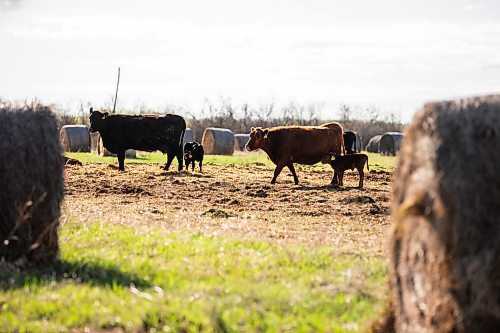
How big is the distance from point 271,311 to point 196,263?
1.87 meters

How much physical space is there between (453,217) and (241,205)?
1132cm

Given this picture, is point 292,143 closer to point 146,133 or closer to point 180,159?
point 180,159

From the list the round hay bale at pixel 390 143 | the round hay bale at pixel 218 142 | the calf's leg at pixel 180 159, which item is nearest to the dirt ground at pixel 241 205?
the calf's leg at pixel 180 159

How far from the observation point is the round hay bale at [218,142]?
148ft

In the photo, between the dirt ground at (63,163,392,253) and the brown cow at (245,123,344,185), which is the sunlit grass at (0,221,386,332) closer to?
the dirt ground at (63,163,392,253)

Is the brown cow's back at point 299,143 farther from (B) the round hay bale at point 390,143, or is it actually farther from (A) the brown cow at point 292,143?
(B) the round hay bale at point 390,143

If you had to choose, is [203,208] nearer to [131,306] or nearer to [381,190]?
[381,190]

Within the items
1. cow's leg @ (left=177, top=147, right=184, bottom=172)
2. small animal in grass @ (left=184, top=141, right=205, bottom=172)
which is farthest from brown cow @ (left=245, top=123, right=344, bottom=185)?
cow's leg @ (left=177, top=147, right=184, bottom=172)

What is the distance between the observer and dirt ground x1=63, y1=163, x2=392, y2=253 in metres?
12.0

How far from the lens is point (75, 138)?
42938mm

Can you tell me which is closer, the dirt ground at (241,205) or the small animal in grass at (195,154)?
the dirt ground at (241,205)

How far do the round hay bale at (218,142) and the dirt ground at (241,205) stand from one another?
19.3 m

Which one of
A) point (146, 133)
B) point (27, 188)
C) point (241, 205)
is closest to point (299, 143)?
point (146, 133)

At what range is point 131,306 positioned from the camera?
6762mm
